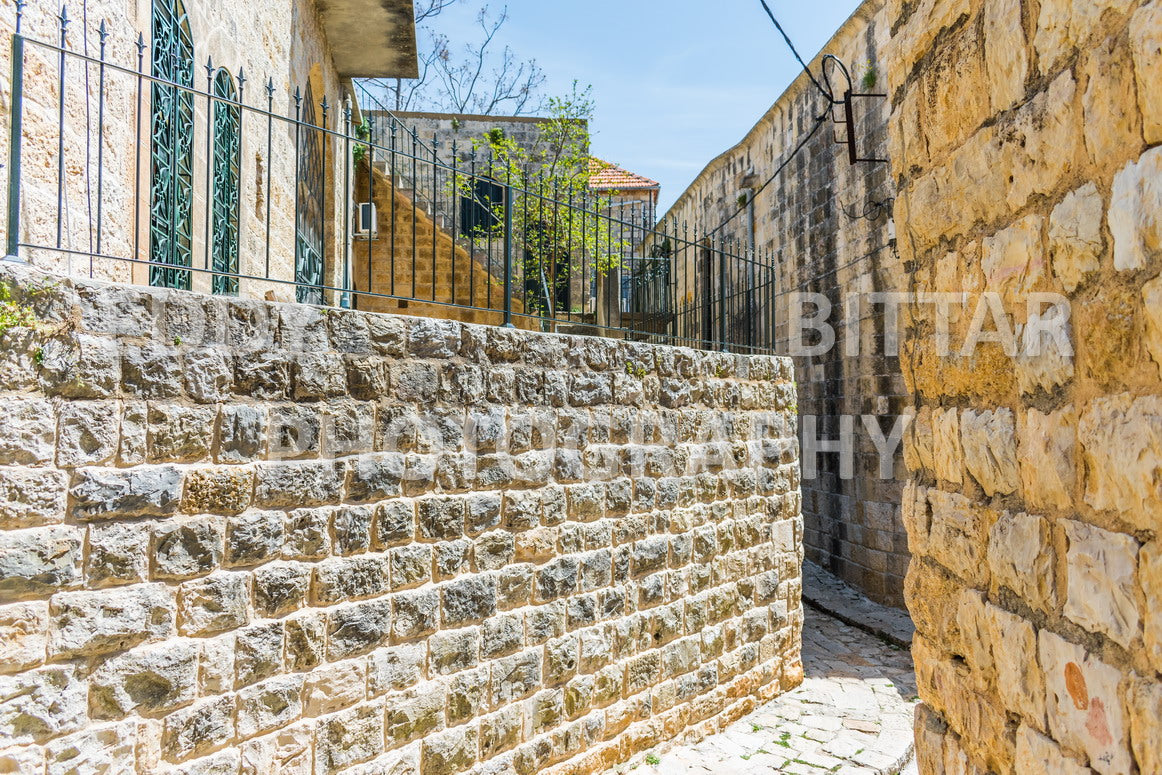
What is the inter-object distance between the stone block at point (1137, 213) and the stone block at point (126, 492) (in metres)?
2.79

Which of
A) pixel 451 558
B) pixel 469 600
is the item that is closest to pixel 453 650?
pixel 469 600

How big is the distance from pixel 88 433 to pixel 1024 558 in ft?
8.96

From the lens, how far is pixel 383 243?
10.5m

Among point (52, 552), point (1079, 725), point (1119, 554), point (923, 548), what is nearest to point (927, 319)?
point (923, 548)

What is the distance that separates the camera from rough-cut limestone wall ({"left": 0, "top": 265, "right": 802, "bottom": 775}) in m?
2.38

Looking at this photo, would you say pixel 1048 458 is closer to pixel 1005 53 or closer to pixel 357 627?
pixel 1005 53

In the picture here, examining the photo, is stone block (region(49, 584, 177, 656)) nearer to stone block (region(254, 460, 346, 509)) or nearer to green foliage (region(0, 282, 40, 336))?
stone block (region(254, 460, 346, 509))

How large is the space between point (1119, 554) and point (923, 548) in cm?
88

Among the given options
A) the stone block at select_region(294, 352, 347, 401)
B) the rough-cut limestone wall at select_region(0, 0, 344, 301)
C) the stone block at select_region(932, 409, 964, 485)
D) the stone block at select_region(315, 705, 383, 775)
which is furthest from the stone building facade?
the stone block at select_region(932, 409, 964, 485)

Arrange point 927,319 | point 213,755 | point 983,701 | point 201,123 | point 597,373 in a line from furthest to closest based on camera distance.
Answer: point 201,123 < point 597,373 < point 213,755 < point 927,319 < point 983,701

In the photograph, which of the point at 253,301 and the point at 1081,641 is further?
the point at 253,301

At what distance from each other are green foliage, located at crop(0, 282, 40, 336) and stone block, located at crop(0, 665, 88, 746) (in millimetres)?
1065

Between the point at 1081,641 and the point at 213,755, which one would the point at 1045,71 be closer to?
the point at 1081,641

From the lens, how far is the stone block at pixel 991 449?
173 centimetres
